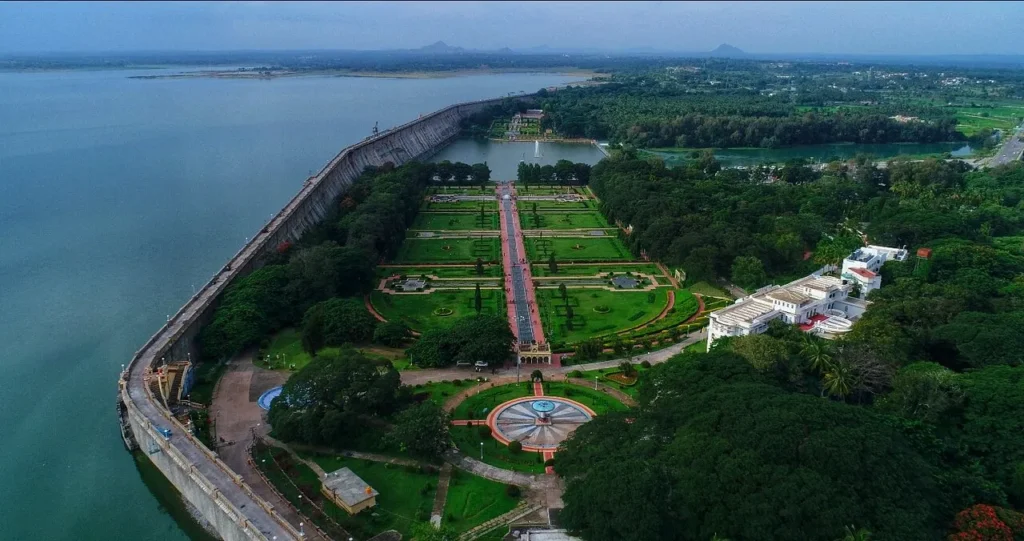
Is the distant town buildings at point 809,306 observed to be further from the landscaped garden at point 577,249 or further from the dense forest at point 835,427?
the landscaped garden at point 577,249

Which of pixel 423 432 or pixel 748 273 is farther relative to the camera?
pixel 748 273

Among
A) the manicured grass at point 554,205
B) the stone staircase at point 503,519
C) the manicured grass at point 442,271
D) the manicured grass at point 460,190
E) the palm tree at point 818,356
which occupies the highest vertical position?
the palm tree at point 818,356

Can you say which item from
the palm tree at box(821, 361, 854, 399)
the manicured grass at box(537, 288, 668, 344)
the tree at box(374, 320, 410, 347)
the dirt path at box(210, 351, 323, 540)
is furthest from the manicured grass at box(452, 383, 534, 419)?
the palm tree at box(821, 361, 854, 399)

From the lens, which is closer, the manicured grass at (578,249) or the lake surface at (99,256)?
the lake surface at (99,256)

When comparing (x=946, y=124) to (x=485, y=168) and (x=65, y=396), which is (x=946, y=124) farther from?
(x=65, y=396)

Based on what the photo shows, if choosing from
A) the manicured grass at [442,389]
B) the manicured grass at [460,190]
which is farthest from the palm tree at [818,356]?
the manicured grass at [460,190]

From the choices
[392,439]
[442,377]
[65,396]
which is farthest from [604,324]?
[65,396]

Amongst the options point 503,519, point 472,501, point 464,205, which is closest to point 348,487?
point 472,501

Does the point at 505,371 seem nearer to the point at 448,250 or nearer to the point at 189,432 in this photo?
the point at 189,432
